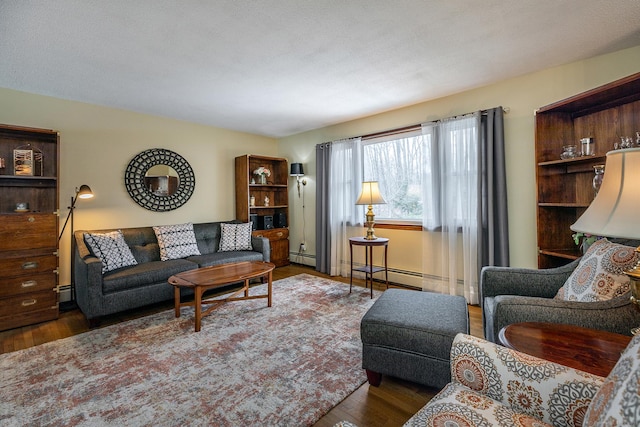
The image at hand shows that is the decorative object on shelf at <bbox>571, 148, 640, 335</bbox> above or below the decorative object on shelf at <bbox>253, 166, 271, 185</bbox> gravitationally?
below

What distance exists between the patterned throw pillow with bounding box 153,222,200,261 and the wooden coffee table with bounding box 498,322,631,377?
372 centimetres

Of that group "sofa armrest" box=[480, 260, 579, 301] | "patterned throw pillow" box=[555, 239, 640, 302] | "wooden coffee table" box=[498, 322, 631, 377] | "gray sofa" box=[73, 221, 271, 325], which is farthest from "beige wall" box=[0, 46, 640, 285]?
"wooden coffee table" box=[498, 322, 631, 377]

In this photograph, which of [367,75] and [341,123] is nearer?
[367,75]

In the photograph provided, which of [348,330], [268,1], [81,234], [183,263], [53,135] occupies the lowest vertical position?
[348,330]

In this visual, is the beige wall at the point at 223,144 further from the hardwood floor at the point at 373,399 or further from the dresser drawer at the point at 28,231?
the hardwood floor at the point at 373,399

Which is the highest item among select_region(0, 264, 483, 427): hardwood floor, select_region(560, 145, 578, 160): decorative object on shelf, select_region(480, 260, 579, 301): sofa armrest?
select_region(560, 145, 578, 160): decorative object on shelf

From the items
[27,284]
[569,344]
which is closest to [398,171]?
[569,344]

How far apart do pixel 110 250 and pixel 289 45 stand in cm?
289

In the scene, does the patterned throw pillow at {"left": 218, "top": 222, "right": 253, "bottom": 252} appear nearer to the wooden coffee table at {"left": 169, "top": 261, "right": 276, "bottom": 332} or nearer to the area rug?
the wooden coffee table at {"left": 169, "top": 261, "right": 276, "bottom": 332}

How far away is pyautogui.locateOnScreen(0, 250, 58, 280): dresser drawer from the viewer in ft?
8.97

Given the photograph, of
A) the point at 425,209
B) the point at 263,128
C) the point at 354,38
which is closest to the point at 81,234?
the point at 263,128

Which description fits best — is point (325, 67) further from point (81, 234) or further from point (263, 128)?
point (81, 234)

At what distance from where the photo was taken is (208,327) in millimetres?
2762

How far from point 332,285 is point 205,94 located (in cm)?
293
